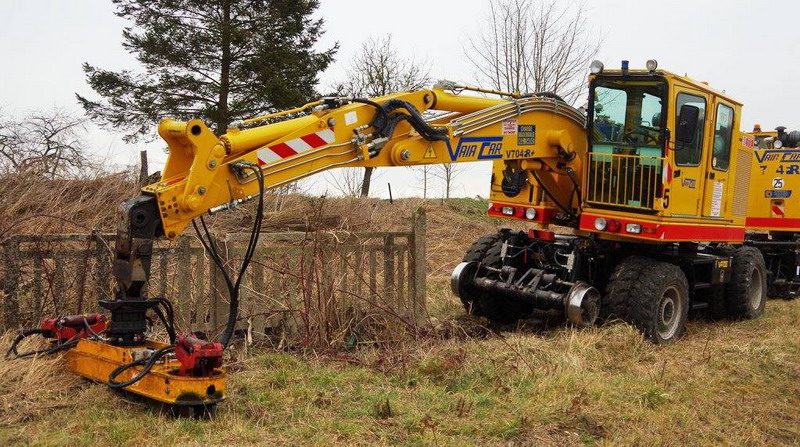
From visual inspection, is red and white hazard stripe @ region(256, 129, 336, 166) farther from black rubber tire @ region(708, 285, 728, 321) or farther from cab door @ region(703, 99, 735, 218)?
black rubber tire @ region(708, 285, 728, 321)

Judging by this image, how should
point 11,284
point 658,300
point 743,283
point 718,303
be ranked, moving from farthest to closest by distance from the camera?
point 718,303 → point 743,283 → point 658,300 → point 11,284

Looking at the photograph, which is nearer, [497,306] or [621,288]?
[621,288]

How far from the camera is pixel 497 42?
22672 mm

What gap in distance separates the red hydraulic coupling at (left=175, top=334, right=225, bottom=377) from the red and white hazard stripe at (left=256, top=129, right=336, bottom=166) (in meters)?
1.48

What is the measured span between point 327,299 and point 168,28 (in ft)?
49.9

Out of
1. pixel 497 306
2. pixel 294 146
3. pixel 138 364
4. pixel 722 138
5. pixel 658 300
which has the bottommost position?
pixel 497 306

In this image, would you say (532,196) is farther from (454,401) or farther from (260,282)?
(454,401)

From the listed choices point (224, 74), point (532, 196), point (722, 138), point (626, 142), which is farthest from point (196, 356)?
point (224, 74)

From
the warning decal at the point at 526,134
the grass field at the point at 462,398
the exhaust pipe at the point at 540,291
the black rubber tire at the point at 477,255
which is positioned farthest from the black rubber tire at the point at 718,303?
the warning decal at the point at 526,134

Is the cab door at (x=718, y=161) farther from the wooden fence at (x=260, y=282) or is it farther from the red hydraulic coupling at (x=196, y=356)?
the red hydraulic coupling at (x=196, y=356)

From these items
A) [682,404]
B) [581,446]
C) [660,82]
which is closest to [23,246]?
[581,446]

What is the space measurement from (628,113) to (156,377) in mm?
6065

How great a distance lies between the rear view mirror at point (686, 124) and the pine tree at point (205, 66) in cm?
1402

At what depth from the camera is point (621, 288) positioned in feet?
29.0
